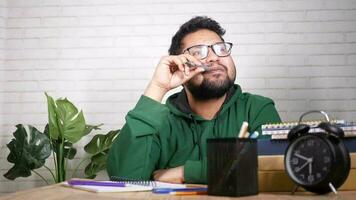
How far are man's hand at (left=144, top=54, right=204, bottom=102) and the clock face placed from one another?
2.16 feet

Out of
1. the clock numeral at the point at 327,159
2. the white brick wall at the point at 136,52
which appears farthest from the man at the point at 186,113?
the white brick wall at the point at 136,52

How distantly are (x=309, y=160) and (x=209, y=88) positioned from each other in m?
0.93

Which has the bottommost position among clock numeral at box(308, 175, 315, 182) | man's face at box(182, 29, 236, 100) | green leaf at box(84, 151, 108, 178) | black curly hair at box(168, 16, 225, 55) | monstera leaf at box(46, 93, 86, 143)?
green leaf at box(84, 151, 108, 178)

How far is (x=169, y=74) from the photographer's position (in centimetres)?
154

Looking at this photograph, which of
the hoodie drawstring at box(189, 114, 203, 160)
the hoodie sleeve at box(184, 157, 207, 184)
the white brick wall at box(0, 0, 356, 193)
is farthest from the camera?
the white brick wall at box(0, 0, 356, 193)

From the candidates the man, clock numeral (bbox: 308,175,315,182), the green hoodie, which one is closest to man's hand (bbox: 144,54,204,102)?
the man

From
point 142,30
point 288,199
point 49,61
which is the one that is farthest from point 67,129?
point 288,199

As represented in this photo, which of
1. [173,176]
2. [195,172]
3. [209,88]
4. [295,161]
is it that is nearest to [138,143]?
[173,176]

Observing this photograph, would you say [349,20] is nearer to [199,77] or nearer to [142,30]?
[142,30]

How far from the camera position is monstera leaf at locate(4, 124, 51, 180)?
2469 millimetres

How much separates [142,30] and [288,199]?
2284mm

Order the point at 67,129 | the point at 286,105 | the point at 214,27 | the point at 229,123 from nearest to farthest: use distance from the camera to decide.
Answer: the point at 229,123
the point at 214,27
the point at 67,129
the point at 286,105

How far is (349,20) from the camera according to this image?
2.83 m

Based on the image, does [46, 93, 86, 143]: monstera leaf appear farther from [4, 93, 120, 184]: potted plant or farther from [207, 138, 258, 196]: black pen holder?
[207, 138, 258, 196]: black pen holder
